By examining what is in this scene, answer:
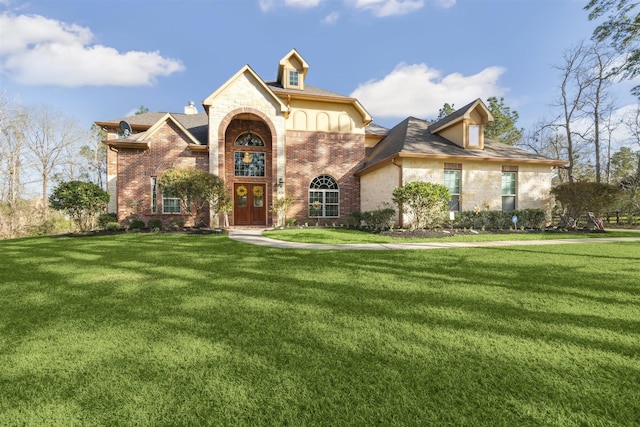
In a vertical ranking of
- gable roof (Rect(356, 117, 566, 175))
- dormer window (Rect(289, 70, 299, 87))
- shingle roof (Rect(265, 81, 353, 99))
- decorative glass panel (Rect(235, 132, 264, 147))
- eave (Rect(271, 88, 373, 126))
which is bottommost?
Result: gable roof (Rect(356, 117, 566, 175))

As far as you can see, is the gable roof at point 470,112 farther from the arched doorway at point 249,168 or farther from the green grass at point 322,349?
the green grass at point 322,349

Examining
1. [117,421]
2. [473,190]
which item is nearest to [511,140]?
[473,190]

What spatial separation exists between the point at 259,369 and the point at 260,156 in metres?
15.3

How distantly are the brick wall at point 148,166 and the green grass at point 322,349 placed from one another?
35.4 feet

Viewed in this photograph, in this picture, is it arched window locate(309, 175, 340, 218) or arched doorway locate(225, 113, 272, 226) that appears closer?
arched doorway locate(225, 113, 272, 226)

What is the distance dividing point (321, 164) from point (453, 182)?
23.9 ft

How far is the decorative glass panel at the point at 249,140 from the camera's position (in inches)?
633

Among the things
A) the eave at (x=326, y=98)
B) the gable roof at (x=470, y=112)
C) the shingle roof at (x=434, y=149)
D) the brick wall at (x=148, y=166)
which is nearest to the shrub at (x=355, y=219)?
the shingle roof at (x=434, y=149)

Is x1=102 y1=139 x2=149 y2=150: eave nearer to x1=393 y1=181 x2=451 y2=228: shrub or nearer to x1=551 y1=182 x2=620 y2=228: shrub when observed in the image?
x1=393 y1=181 x2=451 y2=228: shrub

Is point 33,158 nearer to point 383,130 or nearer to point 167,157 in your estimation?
point 167,157

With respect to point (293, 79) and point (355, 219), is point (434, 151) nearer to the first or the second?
point (355, 219)

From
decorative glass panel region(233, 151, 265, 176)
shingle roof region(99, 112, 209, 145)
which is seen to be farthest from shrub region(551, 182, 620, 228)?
shingle roof region(99, 112, 209, 145)

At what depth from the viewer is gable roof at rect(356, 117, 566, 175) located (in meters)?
13.3

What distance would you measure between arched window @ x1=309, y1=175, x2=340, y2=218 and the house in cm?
6
